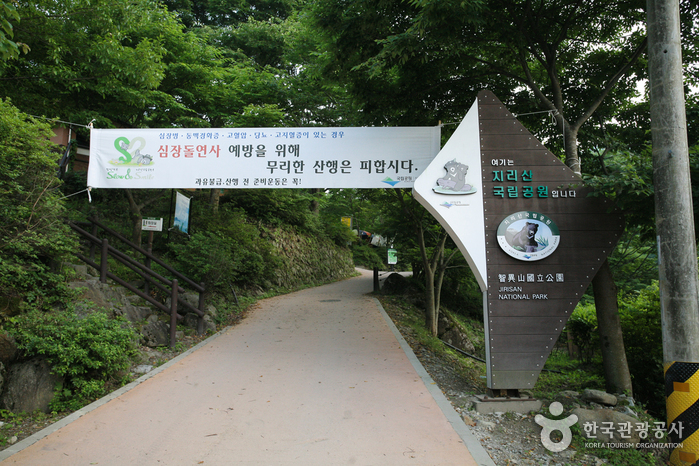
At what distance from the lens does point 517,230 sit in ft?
17.8

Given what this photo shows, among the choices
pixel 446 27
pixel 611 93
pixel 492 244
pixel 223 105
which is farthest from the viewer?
pixel 223 105

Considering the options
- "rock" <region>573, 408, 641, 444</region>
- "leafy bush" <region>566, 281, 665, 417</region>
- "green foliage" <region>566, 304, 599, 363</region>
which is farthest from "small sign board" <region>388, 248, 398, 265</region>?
"rock" <region>573, 408, 641, 444</region>

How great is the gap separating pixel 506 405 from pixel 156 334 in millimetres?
5875

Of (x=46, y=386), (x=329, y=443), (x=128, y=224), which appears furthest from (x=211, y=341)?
(x=128, y=224)

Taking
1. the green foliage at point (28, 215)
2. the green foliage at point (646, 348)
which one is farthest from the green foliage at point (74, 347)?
the green foliage at point (646, 348)

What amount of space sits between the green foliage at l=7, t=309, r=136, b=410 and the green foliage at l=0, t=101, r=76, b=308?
25.4 inches

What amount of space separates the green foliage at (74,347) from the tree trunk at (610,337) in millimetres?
6511

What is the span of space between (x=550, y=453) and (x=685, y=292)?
2.03 meters

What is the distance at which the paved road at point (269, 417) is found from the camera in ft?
12.6

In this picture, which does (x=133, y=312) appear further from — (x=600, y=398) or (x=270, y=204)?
(x=270, y=204)

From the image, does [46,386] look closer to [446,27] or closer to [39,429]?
[39,429]

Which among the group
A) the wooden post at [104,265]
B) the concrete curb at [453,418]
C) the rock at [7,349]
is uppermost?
the wooden post at [104,265]

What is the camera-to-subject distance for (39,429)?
4473 mm

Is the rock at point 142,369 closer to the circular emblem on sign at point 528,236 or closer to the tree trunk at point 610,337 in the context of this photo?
the circular emblem on sign at point 528,236
